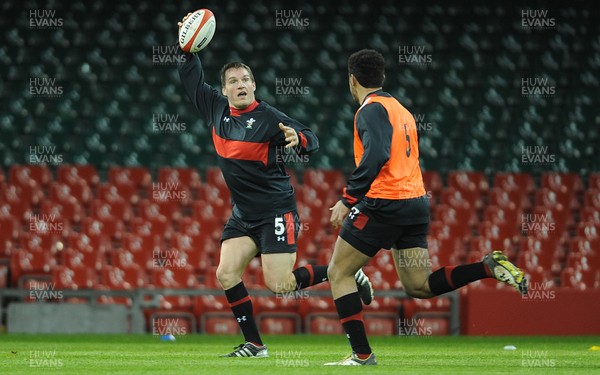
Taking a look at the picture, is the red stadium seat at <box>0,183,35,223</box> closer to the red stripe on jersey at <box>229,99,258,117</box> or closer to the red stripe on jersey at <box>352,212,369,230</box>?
the red stripe on jersey at <box>229,99,258,117</box>

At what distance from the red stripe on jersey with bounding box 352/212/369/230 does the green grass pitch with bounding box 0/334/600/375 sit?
0.81 metres

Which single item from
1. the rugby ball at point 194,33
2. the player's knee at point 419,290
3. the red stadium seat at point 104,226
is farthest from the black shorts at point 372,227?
the red stadium seat at point 104,226

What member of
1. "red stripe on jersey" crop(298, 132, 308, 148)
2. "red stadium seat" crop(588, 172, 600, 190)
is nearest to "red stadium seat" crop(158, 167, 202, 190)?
"red stadium seat" crop(588, 172, 600, 190)

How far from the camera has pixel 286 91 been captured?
51.0ft

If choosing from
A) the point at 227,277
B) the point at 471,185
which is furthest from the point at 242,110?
the point at 471,185

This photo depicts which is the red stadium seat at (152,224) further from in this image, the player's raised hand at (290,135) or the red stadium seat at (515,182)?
the player's raised hand at (290,135)

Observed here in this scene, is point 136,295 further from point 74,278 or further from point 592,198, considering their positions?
point 592,198

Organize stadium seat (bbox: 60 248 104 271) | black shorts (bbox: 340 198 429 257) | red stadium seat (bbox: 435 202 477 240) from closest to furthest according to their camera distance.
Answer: black shorts (bbox: 340 198 429 257)
stadium seat (bbox: 60 248 104 271)
red stadium seat (bbox: 435 202 477 240)

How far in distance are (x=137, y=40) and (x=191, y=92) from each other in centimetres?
826

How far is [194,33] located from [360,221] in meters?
2.20

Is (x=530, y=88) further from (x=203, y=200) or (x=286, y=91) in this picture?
(x=203, y=200)

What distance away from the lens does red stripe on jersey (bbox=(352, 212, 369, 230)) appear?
20.3 ft

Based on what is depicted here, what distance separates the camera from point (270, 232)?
23.6 ft

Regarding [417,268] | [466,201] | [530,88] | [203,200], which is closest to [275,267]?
[417,268]
